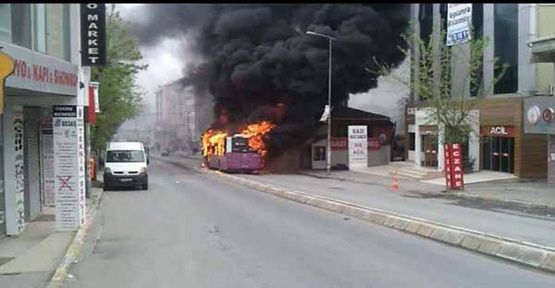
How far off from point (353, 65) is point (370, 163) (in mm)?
7388

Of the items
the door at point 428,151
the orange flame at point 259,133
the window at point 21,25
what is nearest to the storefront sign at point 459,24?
the door at point 428,151

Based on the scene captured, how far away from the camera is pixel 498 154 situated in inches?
1438

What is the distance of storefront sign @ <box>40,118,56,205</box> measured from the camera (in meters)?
19.6

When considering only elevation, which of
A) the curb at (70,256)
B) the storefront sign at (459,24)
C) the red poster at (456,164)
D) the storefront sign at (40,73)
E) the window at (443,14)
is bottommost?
the curb at (70,256)

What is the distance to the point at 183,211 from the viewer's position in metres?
19.0

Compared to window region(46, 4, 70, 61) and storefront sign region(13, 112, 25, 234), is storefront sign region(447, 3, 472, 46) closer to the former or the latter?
window region(46, 4, 70, 61)

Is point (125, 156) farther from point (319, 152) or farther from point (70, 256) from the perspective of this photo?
point (319, 152)

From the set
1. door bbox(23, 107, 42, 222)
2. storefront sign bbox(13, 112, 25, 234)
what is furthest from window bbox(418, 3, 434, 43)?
storefront sign bbox(13, 112, 25, 234)

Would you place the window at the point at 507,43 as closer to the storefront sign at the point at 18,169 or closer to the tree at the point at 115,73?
the tree at the point at 115,73

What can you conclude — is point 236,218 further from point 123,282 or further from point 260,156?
point 260,156

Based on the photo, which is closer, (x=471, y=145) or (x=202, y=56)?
(x=471, y=145)

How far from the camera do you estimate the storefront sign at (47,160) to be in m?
19.6

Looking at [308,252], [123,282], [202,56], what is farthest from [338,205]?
[202,56]

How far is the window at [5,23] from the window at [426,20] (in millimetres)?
36926
